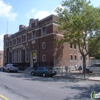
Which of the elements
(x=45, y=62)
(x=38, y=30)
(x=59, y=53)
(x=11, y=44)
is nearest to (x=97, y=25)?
(x=59, y=53)

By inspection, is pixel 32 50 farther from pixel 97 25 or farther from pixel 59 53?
pixel 97 25

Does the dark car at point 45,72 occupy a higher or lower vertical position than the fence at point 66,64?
lower

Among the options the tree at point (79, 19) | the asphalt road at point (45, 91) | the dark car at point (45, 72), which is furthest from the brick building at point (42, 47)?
the asphalt road at point (45, 91)

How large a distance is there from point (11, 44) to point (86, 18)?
33417 mm

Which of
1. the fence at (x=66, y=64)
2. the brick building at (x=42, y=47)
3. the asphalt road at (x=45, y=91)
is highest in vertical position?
the brick building at (x=42, y=47)

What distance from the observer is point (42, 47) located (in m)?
36.2

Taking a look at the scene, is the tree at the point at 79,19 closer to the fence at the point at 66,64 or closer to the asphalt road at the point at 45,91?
the fence at the point at 66,64

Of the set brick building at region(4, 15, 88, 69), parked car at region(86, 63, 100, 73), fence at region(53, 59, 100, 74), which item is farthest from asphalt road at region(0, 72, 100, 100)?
brick building at region(4, 15, 88, 69)

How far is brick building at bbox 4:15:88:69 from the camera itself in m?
33.4

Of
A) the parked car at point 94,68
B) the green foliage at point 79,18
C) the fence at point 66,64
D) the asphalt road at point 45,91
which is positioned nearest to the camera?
the asphalt road at point 45,91

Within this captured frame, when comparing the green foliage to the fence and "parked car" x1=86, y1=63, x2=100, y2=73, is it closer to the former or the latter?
"parked car" x1=86, y1=63, x2=100, y2=73

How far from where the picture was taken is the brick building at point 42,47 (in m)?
33.4

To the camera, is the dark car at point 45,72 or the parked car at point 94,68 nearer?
the dark car at point 45,72

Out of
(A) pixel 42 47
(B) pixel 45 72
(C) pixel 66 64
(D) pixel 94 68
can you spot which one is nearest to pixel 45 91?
(B) pixel 45 72
